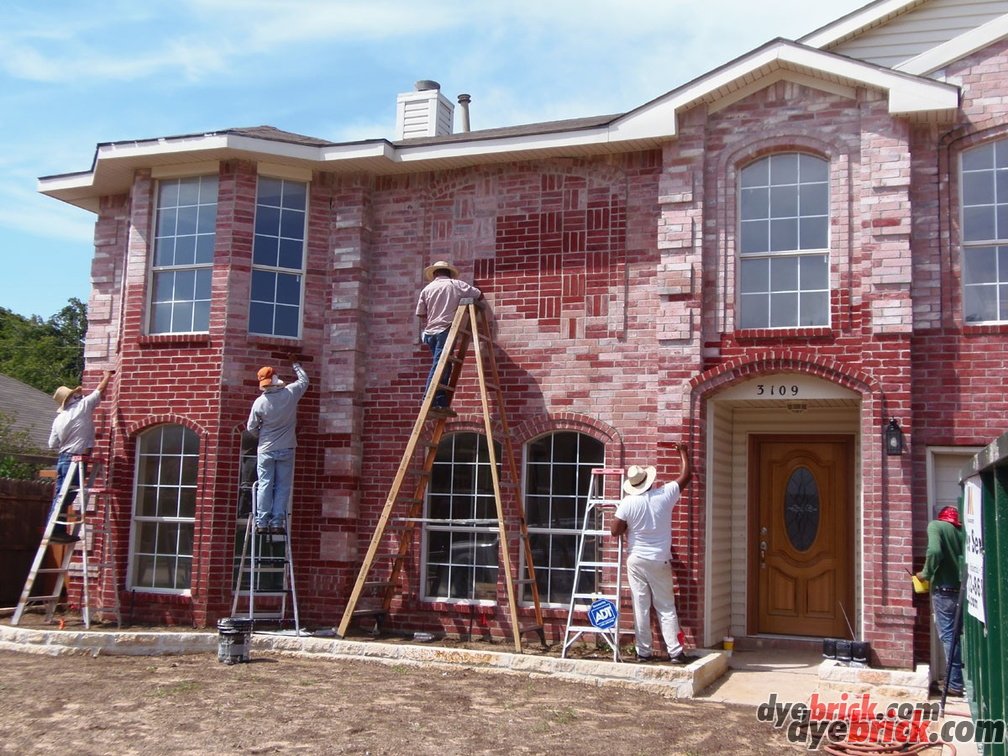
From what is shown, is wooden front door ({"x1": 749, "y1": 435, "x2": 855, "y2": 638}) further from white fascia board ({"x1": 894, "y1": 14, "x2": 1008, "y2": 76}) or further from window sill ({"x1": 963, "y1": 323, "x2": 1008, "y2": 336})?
white fascia board ({"x1": 894, "y1": 14, "x2": 1008, "y2": 76})

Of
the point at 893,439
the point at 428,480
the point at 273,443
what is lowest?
the point at 428,480

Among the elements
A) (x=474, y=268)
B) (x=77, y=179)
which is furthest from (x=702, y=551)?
(x=77, y=179)

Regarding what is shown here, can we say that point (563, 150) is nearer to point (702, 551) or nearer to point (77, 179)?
point (702, 551)

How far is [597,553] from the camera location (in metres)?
11.3

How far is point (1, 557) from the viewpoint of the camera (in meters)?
13.8

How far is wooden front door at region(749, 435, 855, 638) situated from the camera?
11602 mm

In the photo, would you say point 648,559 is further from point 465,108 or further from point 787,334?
point 465,108

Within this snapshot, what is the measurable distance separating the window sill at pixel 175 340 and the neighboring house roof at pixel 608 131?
214cm

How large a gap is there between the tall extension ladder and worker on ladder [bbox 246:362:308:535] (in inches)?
75.9

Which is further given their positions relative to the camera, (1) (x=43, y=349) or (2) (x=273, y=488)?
(1) (x=43, y=349)

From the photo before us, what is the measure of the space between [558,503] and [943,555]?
4132 mm

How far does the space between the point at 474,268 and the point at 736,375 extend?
348 centimetres

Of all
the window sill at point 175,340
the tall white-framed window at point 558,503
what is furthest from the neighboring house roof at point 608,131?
the tall white-framed window at point 558,503

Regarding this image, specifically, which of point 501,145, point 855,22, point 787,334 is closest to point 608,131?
point 501,145
